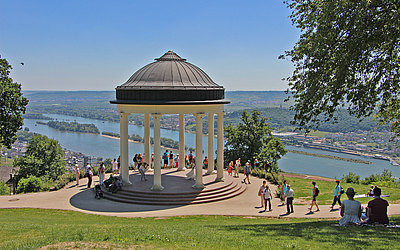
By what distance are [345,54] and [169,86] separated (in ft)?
38.5

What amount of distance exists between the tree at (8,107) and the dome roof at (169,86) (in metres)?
10.6

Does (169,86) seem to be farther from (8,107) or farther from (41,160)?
(41,160)

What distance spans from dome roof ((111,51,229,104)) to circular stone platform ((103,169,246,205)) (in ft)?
19.3

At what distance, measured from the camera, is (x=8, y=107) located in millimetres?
28078

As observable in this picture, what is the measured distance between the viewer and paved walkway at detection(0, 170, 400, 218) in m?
19.2

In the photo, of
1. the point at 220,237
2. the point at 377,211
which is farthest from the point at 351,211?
the point at 220,237

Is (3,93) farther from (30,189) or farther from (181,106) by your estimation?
(181,106)

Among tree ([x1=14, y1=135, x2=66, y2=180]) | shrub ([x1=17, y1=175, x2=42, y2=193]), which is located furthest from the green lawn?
tree ([x1=14, y1=135, x2=66, y2=180])

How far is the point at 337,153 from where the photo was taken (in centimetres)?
11744

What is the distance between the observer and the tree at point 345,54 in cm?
1273

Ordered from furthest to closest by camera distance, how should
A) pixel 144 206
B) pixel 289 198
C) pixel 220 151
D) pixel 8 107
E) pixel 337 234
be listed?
pixel 8 107 → pixel 220 151 → pixel 144 206 → pixel 289 198 → pixel 337 234

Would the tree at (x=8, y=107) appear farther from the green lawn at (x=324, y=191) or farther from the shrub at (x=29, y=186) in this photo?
the green lawn at (x=324, y=191)

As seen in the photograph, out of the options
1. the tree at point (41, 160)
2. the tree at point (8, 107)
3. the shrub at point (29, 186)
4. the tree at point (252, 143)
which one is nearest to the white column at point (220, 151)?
the shrub at point (29, 186)

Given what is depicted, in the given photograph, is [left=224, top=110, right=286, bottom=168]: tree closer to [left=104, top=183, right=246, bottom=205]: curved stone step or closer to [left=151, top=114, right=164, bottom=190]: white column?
[left=104, top=183, right=246, bottom=205]: curved stone step
